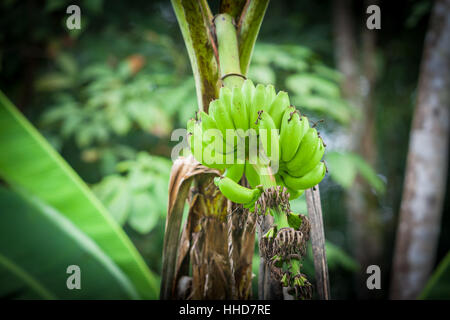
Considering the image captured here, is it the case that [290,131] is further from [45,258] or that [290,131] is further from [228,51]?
[45,258]

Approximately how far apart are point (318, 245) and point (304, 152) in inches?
5.1

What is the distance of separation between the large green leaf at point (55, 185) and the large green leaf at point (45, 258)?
0.11ft

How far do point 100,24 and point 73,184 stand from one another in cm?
134

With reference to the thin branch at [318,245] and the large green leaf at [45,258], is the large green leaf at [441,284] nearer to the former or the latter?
the thin branch at [318,245]

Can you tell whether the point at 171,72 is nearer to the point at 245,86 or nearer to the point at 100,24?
the point at 100,24

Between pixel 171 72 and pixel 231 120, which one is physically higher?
pixel 171 72

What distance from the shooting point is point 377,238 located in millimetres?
1809

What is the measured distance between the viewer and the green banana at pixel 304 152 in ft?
1.26

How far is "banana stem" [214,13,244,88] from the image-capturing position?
0.42m

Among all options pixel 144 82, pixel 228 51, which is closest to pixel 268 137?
pixel 228 51

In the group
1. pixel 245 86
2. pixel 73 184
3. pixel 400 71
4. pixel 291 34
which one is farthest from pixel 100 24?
pixel 400 71

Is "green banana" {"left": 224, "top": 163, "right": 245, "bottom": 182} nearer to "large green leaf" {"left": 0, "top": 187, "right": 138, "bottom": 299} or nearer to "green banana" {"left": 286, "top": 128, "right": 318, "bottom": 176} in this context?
"green banana" {"left": 286, "top": 128, "right": 318, "bottom": 176}

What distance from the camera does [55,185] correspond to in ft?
2.37

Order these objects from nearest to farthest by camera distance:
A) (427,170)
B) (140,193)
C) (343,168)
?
(140,193), (343,168), (427,170)
